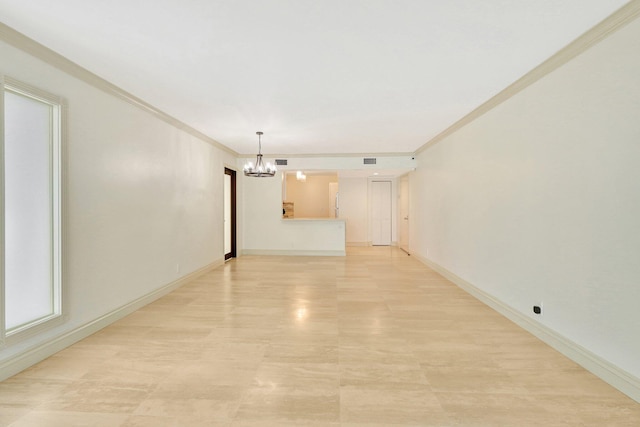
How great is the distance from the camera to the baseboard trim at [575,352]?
215cm

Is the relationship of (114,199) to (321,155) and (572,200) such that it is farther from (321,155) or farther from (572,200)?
(321,155)

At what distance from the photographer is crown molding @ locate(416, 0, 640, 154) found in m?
2.10

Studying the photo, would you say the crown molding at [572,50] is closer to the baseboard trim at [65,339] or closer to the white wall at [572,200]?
the white wall at [572,200]

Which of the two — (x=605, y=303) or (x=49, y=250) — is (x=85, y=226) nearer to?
(x=49, y=250)

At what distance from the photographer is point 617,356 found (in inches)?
87.8

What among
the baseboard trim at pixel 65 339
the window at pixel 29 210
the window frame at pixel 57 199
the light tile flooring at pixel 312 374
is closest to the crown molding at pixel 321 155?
the baseboard trim at pixel 65 339

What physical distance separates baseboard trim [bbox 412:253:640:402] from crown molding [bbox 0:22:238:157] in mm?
5257

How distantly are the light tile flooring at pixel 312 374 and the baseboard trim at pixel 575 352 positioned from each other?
0.07 meters

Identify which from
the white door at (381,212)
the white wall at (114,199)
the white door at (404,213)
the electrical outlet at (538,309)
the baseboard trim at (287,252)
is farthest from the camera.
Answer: the white door at (381,212)

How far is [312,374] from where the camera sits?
96.7 inches

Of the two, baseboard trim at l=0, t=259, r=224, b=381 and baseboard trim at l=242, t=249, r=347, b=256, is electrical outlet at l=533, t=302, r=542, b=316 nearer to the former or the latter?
Result: baseboard trim at l=0, t=259, r=224, b=381

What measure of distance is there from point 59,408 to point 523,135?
15.5 feet

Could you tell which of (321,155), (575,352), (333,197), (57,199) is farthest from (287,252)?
(575,352)

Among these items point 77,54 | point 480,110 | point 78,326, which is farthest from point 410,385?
point 77,54
